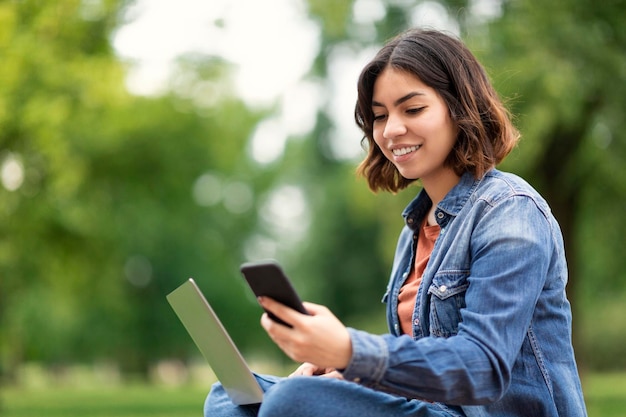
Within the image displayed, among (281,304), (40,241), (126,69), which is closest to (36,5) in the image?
(126,69)

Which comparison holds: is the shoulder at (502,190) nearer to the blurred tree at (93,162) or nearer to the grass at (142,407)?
the blurred tree at (93,162)

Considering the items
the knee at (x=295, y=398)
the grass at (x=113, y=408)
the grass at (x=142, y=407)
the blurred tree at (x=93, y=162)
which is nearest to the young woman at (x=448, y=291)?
the knee at (x=295, y=398)

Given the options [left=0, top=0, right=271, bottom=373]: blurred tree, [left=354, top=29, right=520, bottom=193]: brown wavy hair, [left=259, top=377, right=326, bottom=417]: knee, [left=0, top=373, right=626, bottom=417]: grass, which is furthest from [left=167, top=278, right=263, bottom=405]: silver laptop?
[left=0, top=373, right=626, bottom=417]: grass

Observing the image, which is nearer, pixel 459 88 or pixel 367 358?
pixel 367 358

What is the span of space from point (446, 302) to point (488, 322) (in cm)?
26

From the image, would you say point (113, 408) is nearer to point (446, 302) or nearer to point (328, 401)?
point (446, 302)

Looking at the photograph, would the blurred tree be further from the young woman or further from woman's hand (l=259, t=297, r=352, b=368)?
woman's hand (l=259, t=297, r=352, b=368)

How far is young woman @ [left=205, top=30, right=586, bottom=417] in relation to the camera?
6.44ft

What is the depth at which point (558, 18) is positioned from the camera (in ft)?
29.0

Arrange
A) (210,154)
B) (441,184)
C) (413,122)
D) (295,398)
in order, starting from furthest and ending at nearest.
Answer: (210,154)
(441,184)
(413,122)
(295,398)

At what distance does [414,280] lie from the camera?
2662 mm

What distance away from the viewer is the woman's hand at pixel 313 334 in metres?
1.89

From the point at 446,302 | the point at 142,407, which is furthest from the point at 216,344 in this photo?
the point at 142,407

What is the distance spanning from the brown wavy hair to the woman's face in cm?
2
